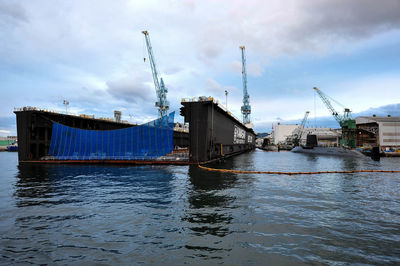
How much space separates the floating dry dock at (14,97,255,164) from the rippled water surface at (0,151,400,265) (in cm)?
2360

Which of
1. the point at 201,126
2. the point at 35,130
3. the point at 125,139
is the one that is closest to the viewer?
the point at 201,126

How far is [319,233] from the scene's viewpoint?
412 inches

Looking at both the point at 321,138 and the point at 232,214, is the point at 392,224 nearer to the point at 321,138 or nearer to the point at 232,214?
Result: the point at 232,214

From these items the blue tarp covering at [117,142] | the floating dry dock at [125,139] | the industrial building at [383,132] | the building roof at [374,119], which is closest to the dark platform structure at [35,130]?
the floating dry dock at [125,139]

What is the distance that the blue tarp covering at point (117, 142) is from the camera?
4641cm

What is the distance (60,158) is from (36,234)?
47.3 m

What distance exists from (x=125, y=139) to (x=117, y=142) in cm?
224

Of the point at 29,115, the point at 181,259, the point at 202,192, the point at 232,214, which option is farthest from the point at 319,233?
the point at 29,115

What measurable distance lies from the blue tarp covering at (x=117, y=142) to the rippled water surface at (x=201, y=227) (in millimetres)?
27137

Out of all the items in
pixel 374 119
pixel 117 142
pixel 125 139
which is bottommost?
pixel 117 142

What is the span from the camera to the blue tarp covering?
46.4 metres

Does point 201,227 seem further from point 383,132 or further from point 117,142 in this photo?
point 383,132

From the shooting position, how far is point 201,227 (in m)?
11.3

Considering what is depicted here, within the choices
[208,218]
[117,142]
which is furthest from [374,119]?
[208,218]
